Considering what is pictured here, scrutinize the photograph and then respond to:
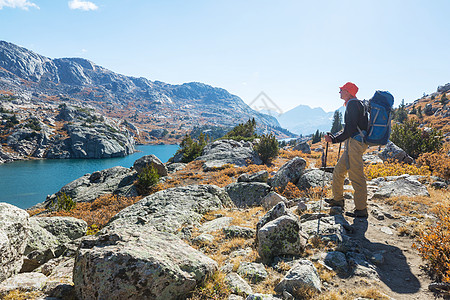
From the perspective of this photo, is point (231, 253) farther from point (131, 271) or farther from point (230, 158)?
point (230, 158)

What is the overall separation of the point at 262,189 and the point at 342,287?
313 inches

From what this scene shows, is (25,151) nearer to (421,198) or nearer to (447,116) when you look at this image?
(421,198)

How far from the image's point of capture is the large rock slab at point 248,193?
11.3 m

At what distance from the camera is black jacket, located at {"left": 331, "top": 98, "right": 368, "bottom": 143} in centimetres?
624

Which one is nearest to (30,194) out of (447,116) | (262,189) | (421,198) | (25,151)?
(262,189)

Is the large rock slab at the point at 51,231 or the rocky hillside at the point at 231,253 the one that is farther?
the large rock slab at the point at 51,231

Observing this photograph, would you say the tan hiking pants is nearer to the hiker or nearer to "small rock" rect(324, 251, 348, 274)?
the hiker

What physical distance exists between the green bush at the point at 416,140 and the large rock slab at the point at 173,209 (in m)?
17.4

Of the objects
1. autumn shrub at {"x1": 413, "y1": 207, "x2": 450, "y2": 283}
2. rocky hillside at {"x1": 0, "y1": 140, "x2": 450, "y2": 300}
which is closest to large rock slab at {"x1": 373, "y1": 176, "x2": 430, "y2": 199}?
rocky hillside at {"x1": 0, "y1": 140, "x2": 450, "y2": 300}

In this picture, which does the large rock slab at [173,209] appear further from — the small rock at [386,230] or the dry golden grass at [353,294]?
the small rock at [386,230]

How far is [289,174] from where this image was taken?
1202 cm

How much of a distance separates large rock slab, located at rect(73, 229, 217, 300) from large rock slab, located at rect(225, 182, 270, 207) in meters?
7.37

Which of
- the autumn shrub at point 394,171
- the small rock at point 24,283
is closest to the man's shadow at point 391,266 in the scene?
the small rock at point 24,283

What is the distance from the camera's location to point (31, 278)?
427cm
